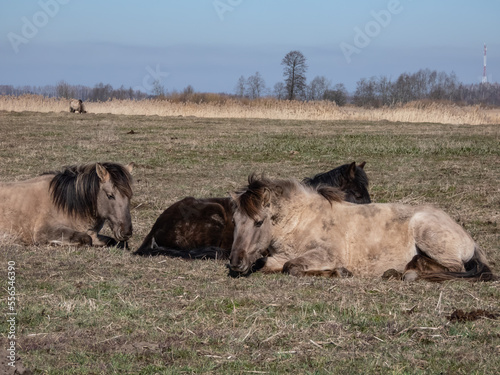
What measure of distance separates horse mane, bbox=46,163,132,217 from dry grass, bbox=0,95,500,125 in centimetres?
2739

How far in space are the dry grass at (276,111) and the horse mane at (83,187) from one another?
1078 inches

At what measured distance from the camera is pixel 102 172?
27.2 feet

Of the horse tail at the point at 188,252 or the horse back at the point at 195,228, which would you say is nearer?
the horse tail at the point at 188,252

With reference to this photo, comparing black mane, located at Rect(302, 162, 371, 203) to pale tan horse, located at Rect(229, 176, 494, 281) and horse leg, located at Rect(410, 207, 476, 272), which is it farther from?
horse leg, located at Rect(410, 207, 476, 272)

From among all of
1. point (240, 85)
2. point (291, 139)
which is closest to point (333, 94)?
point (240, 85)

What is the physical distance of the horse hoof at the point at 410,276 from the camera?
6609 mm

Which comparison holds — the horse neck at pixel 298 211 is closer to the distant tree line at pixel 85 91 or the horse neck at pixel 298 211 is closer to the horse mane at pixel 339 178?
the horse mane at pixel 339 178

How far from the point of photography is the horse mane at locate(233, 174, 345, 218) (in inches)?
270

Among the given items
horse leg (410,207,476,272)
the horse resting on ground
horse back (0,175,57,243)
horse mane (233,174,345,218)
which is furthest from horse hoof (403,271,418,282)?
horse back (0,175,57,243)

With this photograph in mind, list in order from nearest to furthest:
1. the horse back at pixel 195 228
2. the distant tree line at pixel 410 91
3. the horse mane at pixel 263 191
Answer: the horse mane at pixel 263 191
the horse back at pixel 195 228
the distant tree line at pixel 410 91

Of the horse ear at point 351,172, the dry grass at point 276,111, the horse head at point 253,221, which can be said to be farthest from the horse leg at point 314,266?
the dry grass at point 276,111

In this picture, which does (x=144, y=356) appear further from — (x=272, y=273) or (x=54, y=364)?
(x=272, y=273)

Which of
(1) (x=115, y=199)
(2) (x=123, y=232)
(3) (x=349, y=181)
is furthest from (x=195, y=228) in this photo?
(3) (x=349, y=181)

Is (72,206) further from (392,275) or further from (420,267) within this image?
(420,267)
